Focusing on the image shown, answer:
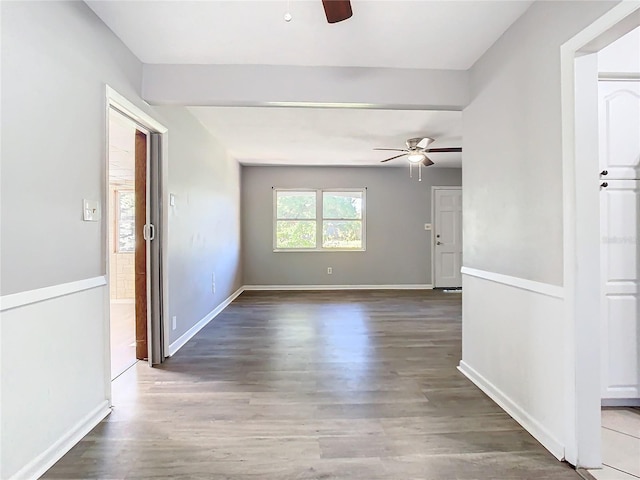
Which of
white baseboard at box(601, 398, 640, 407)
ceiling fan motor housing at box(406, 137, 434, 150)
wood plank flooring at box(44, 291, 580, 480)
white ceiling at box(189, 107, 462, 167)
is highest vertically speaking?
white ceiling at box(189, 107, 462, 167)

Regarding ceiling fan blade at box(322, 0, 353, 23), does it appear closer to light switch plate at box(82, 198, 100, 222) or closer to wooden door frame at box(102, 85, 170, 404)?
wooden door frame at box(102, 85, 170, 404)

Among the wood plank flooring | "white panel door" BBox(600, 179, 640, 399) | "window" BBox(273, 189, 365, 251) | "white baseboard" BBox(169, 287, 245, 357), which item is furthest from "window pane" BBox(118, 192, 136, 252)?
"white panel door" BBox(600, 179, 640, 399)

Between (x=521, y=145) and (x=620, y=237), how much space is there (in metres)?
0.83

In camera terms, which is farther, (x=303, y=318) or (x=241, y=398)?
(x=303, y=318)

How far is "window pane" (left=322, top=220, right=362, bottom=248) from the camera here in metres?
6.75

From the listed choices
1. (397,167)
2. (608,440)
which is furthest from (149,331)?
(397,167)

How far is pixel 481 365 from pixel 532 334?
67 centimetres

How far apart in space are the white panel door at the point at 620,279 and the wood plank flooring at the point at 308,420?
76cm

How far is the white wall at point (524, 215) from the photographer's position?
170 cm

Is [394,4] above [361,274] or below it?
above

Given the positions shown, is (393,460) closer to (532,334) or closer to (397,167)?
(532,334)

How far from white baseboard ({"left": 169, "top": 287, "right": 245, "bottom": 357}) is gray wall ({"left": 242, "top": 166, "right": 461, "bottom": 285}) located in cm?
124

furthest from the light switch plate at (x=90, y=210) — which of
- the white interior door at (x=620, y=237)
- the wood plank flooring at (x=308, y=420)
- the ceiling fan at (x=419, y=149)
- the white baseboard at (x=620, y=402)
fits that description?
the ceiling fan at (x=419, y=149)

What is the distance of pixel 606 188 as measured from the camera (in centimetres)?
207
